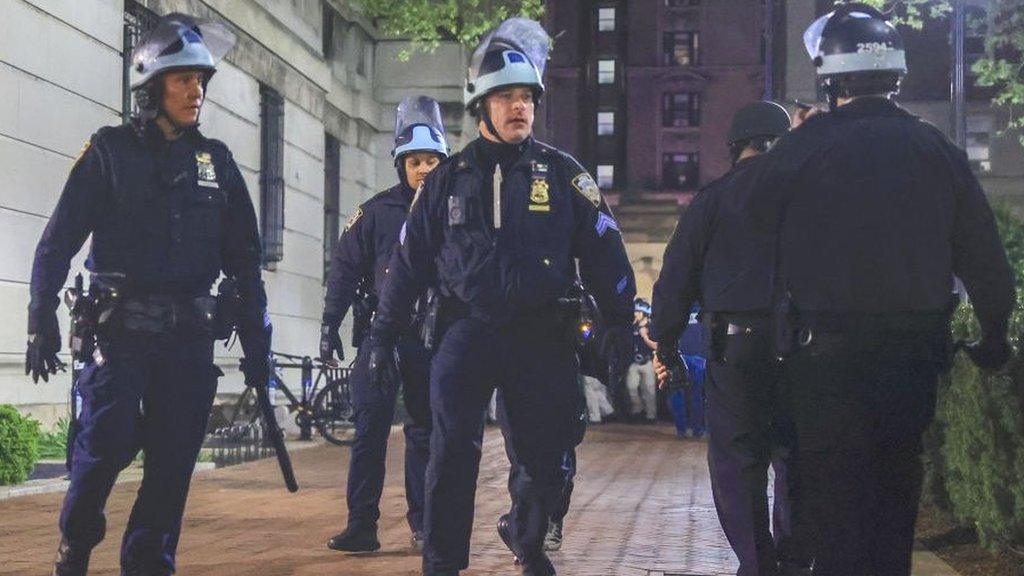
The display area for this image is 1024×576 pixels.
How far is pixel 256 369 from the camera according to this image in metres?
6.28

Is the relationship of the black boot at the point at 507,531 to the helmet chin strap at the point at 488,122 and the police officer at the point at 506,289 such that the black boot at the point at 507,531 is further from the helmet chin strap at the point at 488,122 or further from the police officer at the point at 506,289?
the helmet chin strap at the point at 488,122

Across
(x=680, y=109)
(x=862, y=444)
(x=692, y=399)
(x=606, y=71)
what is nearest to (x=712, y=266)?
(x=862, y=444)

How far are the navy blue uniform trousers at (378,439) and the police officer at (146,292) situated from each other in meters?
1.78

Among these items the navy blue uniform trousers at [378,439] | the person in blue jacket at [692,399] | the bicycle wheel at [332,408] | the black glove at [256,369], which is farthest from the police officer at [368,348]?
the person in blue jacket at [692,399]

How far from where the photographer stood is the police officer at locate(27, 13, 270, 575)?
19.0 feet

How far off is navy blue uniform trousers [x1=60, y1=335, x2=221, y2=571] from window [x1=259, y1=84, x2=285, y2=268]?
14938mm

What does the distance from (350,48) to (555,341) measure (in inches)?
807

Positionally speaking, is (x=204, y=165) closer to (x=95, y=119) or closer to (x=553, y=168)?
(x=553, y=168)

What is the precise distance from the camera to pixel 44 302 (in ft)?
19.0

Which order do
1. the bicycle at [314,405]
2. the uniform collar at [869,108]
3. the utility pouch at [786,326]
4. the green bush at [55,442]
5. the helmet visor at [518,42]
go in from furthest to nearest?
the bicycle at [314,405] < the green bush at [55,442] < the helmet visor at [518,42] < the uniform collar at [869,108] < the utility pouch at [786,326]

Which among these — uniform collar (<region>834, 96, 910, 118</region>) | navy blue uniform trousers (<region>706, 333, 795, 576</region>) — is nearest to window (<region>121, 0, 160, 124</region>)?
navy blue uniform trousers (<region>706, 333, 795, 576</region>)

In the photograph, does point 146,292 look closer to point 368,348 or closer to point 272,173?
point 368,348

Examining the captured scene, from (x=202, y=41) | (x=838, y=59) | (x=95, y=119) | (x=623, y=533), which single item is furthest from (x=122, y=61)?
(x=838, y=59)

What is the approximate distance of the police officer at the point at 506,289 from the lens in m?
6.10
